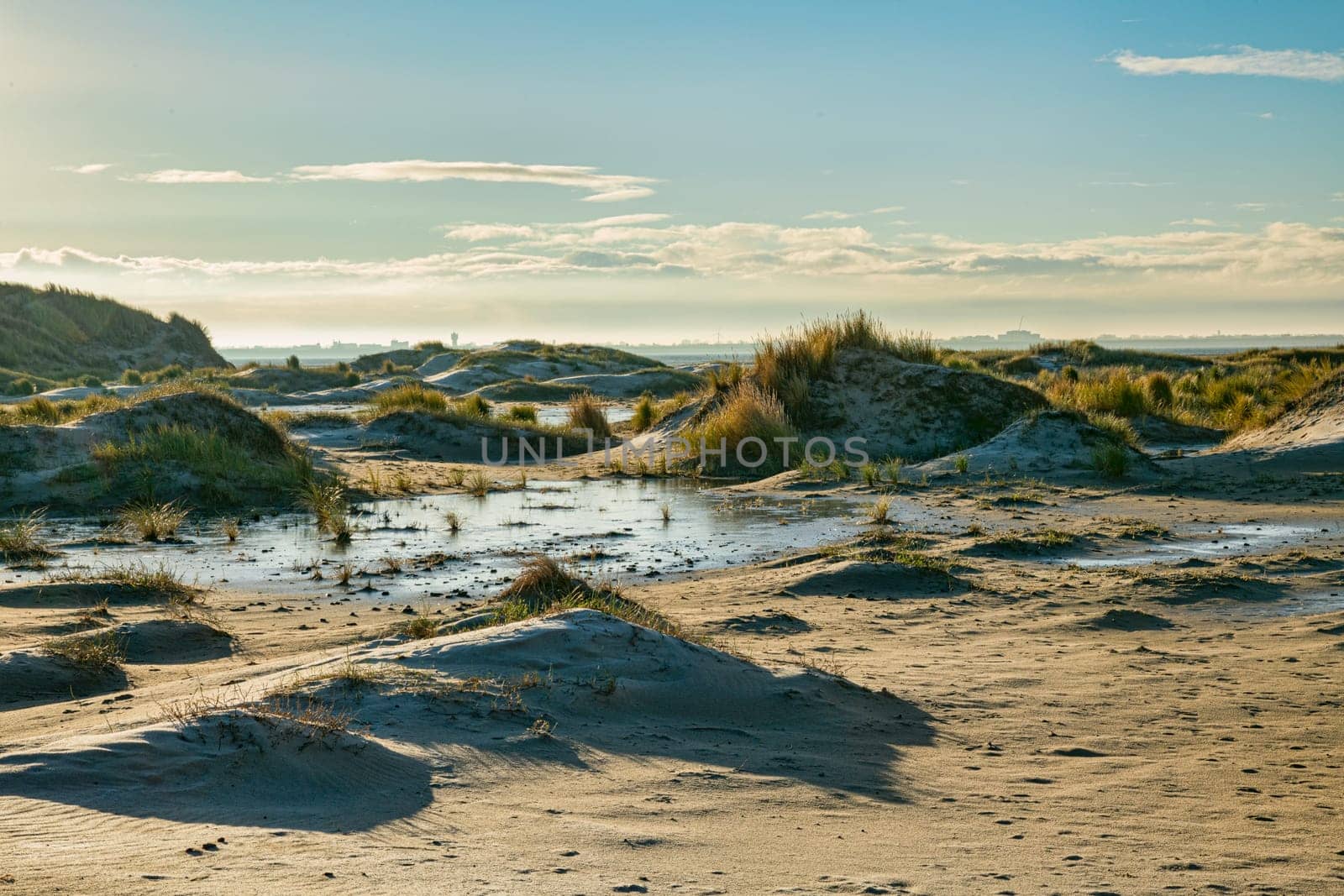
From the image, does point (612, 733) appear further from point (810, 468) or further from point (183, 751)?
point (810, 468)

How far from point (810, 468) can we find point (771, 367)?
3.85 metres

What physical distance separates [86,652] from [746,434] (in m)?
13.6

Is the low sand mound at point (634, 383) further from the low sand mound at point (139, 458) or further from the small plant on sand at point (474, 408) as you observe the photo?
the low sand mound at point (139, 458)

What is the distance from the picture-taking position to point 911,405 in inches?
794

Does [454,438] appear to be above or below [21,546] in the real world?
above

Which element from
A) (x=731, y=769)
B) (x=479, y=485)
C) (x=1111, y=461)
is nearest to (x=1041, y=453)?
(x=1111, y=461)

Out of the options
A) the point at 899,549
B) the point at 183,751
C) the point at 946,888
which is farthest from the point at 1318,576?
the point at 183,751

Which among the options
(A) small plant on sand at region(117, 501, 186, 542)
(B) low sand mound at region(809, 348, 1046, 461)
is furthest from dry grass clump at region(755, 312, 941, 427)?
(A) small plant on sand at region(117, 501, 186, 542)

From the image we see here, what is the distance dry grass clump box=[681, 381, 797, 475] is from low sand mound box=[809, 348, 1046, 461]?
92 centimetres

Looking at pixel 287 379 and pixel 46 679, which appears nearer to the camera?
pixel 46 679

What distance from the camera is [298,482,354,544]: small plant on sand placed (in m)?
12.1

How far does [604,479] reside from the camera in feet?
61.2

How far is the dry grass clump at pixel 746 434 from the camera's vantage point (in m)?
18.8

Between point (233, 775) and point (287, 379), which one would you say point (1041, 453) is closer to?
point (233, 775)
